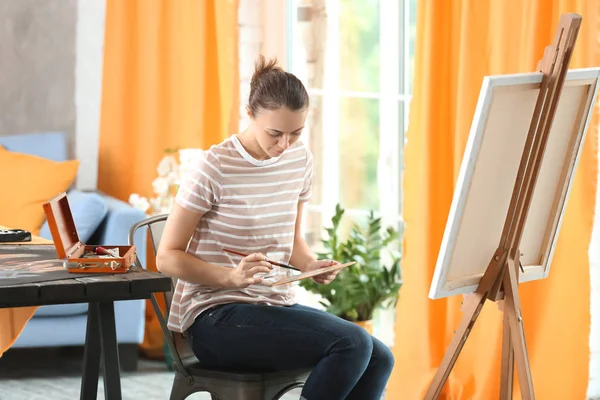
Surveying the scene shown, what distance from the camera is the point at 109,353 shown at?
199 cm

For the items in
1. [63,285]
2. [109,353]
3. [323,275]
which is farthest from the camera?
[323,275]

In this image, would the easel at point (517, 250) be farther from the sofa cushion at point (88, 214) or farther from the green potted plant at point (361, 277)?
the sofa cushion at point (88, 214)

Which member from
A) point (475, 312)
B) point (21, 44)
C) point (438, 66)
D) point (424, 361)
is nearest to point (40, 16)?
point (21, 44)

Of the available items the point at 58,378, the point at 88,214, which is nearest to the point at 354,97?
the point at 88,214

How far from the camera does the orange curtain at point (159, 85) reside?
395 cm

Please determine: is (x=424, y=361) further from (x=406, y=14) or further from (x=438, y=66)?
(x=406, y=14)

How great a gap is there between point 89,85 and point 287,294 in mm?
2489

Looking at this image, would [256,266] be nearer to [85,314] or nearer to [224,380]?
[224,380]

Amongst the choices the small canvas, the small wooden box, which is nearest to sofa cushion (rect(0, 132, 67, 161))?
the small wooden box

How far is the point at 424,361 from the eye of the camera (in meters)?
3.05

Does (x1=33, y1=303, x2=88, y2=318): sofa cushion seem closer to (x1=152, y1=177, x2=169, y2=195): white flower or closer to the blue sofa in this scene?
the blue sofa

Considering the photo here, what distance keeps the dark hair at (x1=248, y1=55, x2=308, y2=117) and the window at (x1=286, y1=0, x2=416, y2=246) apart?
4.97 ft

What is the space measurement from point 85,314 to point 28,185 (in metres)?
0.67

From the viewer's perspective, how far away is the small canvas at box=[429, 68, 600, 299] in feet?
6.56
